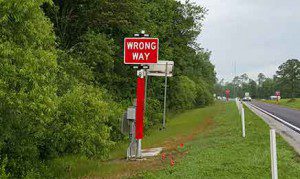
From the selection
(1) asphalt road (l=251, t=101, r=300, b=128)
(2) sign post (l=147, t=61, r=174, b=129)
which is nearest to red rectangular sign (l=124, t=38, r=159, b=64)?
(2) sign post (l=147, t=61, r=174, b=129)

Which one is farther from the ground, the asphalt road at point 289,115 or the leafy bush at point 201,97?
the leafy bush at point 201,97

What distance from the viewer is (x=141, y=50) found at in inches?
535

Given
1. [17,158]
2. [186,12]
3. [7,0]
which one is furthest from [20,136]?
[186,12]

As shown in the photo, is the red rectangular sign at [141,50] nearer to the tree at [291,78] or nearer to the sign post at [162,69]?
the sign post at [162,69]

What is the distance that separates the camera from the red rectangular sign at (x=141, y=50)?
44.4ft

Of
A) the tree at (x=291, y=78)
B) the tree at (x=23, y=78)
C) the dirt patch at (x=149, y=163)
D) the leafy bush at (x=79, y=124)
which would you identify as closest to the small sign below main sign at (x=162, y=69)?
the dirt patch at (x=149, y=163)

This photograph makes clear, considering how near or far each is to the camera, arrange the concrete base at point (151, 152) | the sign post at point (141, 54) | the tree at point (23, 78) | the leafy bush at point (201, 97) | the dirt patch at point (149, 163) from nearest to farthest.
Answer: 1. the tree at point (23, 78)
2. the dirt patch at point (149, 163)
3. the concrete base at point (151, 152)
4. the sign post at point (141, 54)
5. the leafy bush at point (201, 97)

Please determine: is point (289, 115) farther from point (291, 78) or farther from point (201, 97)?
point (291, 78)

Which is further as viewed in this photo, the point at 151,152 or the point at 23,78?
the point at 151,152

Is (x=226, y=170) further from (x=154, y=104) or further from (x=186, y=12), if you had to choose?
(x=186, y=12)

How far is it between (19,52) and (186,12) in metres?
34.6

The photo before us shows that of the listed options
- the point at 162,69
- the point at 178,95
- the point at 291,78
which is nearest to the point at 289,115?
the point at 178,95

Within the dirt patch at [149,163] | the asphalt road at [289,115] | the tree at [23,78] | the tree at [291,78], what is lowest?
the dirt patch at [149,163]

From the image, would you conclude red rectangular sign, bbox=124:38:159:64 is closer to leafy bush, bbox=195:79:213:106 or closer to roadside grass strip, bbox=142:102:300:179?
roadside grass strip, bbox=142:102:300:179
